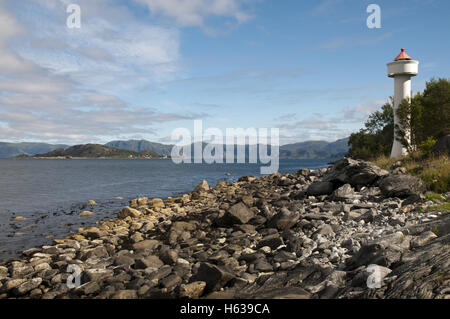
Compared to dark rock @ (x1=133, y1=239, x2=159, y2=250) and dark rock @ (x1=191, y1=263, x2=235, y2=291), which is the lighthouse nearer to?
dark rock @ (x1=133, y1=239, x2=159, y2=250)

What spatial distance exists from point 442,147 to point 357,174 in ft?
32.9

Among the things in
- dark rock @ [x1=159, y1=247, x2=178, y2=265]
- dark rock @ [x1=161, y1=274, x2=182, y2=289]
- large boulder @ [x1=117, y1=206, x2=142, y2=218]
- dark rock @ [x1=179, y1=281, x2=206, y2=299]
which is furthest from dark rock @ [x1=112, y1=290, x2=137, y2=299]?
large boulder @ [x1=117, y1=206, x2=142, y2=218]

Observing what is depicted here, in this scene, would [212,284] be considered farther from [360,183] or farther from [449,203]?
[360,183]

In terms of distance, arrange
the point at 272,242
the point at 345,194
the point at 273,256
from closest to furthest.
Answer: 1. the point at 273,256
2. the point at 272,242
3. the point at 345,194

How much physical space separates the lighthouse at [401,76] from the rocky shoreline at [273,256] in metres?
16.7

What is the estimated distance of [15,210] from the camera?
25.1 metres

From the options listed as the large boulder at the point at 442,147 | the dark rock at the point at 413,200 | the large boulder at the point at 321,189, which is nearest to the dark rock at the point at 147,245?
the large boulder at the point at 321,189

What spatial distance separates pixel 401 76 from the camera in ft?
98.9

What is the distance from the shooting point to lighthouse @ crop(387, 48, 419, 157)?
2953 cm

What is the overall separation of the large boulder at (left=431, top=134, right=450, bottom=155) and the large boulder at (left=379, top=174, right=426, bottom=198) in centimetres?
999

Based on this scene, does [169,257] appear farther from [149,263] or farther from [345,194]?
[345,194]

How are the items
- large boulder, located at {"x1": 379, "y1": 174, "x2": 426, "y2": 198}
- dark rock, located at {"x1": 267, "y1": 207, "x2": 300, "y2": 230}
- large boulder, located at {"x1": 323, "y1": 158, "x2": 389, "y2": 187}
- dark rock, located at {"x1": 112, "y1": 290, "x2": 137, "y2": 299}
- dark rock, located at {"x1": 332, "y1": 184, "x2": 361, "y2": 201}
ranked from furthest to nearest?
large boulder, located at {"x1": 323, "y1": 158, "x2": 389, "y2": 187} < dark rock, located at {"x1": 332, "y1": 184, "x2": 361, "y2": 201} < large boulder, located at {"x1": 379, "y1": 174, "x2": 426, "y2": 198} < dark rock, located at {"x1": 267, "y1": 207, "x2": 300, "y2": 230} < dark rock, located at {"x1": 112, "y1": 290, "x2": 137, "y2": 299}

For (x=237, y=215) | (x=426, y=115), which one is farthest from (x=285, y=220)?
(x=426, y=115)
